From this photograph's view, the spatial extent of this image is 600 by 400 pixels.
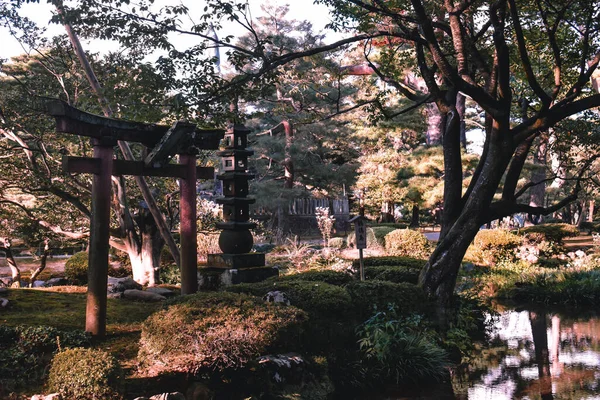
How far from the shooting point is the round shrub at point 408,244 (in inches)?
671

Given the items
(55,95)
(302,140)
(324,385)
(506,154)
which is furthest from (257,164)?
(324,385)

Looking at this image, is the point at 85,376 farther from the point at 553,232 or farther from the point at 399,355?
the point at 553,232

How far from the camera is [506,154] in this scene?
836 centimetres

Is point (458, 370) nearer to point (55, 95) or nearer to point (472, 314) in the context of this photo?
point (472, 314)

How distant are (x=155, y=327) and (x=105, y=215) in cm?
185

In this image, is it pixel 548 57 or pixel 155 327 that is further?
pixel 548 57

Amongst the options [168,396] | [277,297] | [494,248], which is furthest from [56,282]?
[494,248]

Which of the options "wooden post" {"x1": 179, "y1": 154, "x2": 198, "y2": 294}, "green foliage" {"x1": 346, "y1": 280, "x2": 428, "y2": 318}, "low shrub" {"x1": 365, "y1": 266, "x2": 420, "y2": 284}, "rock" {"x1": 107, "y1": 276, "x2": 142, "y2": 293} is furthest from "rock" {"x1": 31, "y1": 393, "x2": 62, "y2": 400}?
"low shrub" {"x1": 365, "y1": 266, "x2": 420, "y2": 284}

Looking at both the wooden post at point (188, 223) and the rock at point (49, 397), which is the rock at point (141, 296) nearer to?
the wooden post at point (188, 223)

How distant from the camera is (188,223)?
8.34 metres

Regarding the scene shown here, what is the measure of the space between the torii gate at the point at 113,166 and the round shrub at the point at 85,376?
190 cm

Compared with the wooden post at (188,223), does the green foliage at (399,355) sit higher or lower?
lower

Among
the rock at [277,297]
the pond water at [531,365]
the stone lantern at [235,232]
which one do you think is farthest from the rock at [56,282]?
the pond water at [531,365]

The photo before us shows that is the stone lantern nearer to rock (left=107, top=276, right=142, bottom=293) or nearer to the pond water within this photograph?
rock (left=107, top=276, right=142, bottom=293)
